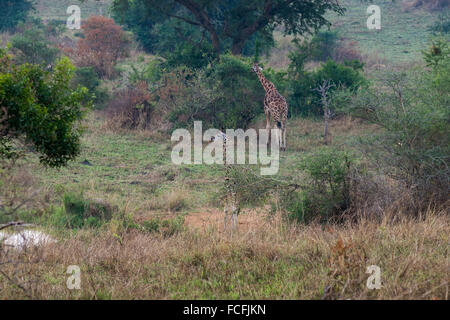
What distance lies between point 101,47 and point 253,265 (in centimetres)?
1832

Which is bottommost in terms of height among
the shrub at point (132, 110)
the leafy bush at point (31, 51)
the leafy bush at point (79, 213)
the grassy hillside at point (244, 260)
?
the leafy bush at point (79, 213)

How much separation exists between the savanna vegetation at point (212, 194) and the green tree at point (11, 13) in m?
13.0

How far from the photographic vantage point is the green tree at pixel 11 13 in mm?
26200

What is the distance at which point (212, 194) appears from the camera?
826cm

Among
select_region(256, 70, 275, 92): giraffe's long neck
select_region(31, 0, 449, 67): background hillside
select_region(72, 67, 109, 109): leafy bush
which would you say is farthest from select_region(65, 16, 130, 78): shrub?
select_region(256, 70, 275, 92): giraffe's long neck

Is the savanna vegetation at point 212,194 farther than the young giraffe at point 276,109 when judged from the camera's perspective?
No

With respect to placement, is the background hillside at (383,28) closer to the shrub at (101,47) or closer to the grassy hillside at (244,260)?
the shrub at (101,47)

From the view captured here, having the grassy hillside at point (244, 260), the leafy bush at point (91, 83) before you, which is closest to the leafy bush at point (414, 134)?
the grassy hillside at point (244, 260)

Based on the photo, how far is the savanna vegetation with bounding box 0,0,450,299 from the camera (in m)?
4.48

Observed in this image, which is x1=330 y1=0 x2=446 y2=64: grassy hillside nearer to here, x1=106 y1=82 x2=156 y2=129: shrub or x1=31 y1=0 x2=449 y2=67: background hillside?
x1=31 y1=0 x2=449 y2=67: background hillside

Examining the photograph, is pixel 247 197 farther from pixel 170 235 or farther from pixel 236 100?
pixel 236 100

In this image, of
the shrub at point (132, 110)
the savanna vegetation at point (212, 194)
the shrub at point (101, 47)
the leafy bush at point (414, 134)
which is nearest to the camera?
the savanna vegetation at point (212, 194)

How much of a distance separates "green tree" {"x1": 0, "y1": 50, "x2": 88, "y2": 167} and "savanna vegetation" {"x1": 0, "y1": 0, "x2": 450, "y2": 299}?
0.01m

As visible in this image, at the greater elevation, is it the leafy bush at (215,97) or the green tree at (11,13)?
the green tree at (11,13)
